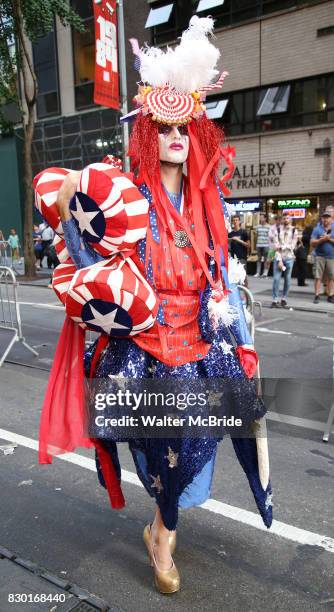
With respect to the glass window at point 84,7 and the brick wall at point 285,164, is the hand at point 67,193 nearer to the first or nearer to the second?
the brick wall at point 285,164

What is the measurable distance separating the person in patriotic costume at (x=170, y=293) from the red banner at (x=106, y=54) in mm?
10176

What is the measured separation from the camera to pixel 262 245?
14359mm

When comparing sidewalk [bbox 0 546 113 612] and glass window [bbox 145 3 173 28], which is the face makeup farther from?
glass window [bbox 145 3 173 28]

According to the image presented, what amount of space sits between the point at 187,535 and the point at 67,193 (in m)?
1.80

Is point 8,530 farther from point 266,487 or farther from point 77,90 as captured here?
point 77,90

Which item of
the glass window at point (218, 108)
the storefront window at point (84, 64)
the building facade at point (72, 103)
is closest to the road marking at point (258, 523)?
the glass window at point (218, 108)

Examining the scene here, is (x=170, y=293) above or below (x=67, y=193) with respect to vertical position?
below

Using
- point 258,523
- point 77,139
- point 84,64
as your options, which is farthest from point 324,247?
point 84,64

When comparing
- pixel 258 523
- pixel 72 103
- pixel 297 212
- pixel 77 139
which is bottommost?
pixel 258 523

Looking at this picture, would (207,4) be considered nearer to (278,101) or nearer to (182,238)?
(278,101)

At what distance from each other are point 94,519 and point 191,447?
105 cm

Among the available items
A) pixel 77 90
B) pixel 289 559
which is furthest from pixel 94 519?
pixel 77 90

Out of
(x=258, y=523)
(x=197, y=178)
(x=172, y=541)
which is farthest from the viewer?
(x=258, y=523)

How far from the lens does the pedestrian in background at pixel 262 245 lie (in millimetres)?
14297
